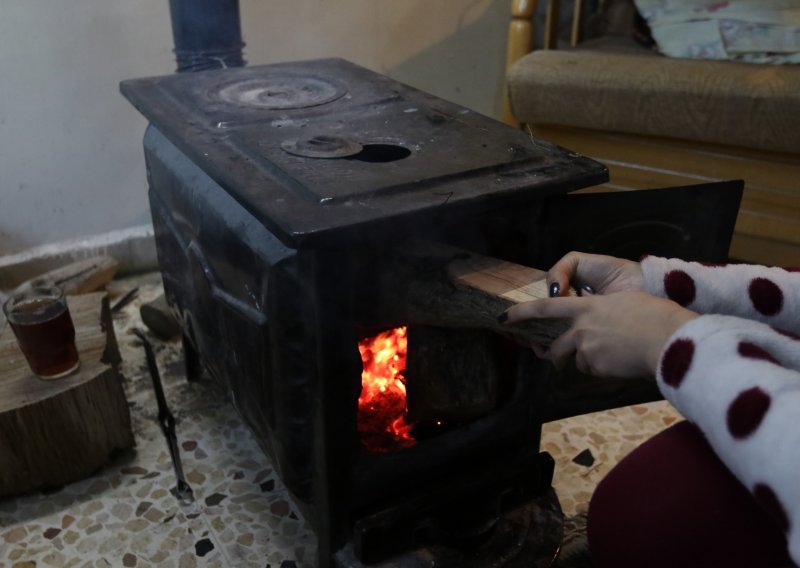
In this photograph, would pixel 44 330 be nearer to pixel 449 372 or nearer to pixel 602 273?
pixel 449 372

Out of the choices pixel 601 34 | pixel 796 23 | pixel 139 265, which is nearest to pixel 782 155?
pixel 796 23

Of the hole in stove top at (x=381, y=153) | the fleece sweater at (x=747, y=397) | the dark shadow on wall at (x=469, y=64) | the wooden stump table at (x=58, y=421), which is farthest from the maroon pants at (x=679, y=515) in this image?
the dark shadow on wall at (x=469, y=64)

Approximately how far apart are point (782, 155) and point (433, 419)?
3.57 ft

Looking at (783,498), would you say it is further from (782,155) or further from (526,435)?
(782,155)

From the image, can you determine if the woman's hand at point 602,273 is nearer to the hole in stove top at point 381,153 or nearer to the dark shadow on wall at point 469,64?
the hole in stove top at point 381,153

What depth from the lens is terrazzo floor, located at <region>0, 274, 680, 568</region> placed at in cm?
119

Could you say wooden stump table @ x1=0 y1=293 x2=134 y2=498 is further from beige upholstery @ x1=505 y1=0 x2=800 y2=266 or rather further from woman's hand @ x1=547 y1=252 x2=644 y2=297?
beige upholstery @ x1=505 y1=0 x2=800 y2=266

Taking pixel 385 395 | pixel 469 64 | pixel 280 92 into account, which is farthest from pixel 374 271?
pixel 469 64

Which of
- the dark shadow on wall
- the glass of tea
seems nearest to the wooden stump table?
the glass of tea

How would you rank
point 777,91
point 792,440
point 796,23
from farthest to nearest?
1. point 796,23
2. point 777,91
3. point 792,440

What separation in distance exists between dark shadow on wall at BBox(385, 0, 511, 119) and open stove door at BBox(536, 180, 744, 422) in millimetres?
1345

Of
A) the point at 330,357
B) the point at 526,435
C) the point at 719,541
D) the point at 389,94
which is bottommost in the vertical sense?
the point at 526,435

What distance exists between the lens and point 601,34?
217 centimetres

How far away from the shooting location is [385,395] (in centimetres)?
111
